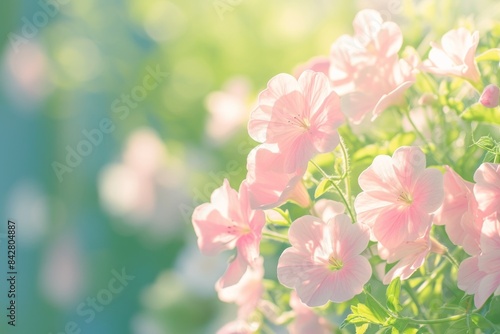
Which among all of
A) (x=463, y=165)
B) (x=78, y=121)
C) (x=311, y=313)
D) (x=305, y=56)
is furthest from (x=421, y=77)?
(x=78, y=121)

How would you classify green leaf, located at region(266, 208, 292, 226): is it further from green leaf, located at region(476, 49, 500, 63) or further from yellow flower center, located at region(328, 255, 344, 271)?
green leaf, located at region(476, 49, 500, 63)

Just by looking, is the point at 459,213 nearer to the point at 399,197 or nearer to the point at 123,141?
the point at 399,197

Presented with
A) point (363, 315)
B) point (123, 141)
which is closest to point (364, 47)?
point (363, 315)

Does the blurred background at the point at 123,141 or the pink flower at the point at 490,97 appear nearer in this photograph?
the pink flower at the point at 490,97

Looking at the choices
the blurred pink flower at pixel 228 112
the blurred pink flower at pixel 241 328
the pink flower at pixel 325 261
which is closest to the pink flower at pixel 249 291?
the blurred pink flower at pixel 241 328

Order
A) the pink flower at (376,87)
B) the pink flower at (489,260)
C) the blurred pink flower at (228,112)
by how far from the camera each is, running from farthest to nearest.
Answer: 1. the blurred pink flower at (228,112)
2. the pink flower at (376,87)
3. the pink flower at (489,260)

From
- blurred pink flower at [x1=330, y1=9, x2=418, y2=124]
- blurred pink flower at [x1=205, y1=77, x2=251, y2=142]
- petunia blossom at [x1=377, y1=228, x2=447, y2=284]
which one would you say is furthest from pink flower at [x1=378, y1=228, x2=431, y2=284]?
blurred pink flower at [x1=205, y1=77, x2=251, y2=142]

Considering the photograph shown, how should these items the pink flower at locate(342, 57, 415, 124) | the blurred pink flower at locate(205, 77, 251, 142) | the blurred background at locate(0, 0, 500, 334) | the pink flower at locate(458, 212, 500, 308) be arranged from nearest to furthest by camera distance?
the pink flower at locate(458, 212, 500, 308) → the pink flower at locate(342, 57, 415, 124) → the blurred pink flower at locate(205, 77, 251, 142) → the blurred background at locate(0, 0, 500, 334)

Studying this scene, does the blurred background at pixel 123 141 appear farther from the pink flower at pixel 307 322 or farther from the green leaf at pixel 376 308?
the green leaf at pixel 376 308
